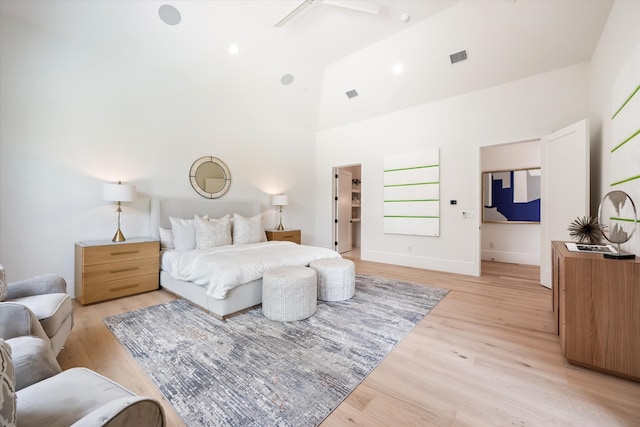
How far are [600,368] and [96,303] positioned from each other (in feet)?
15.4

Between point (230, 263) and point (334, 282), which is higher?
point (230, 263)

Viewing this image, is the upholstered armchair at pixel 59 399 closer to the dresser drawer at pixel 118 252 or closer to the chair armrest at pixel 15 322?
the chair armrest at pixel 15 322

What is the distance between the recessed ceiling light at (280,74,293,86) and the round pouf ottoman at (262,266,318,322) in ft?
11.7

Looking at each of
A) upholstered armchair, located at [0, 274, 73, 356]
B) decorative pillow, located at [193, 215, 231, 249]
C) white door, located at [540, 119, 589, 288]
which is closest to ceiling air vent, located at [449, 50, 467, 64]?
white door, located at [540, 119, 589, 288]

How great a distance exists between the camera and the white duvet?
2.54 metres

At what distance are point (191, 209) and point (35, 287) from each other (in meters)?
2.28

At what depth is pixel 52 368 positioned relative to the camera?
1.10m

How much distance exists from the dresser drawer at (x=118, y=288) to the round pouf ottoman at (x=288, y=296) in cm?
185

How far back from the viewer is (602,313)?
66.3 inches

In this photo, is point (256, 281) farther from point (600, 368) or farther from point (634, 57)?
point (634, 57)

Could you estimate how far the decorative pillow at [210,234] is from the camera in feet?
12.0

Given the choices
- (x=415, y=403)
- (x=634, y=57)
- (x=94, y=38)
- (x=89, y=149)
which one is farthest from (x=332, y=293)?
(x=94, y=38)

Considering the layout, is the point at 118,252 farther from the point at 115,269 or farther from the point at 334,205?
the point at 334,205

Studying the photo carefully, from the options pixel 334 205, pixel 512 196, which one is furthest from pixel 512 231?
pixel 334 205
